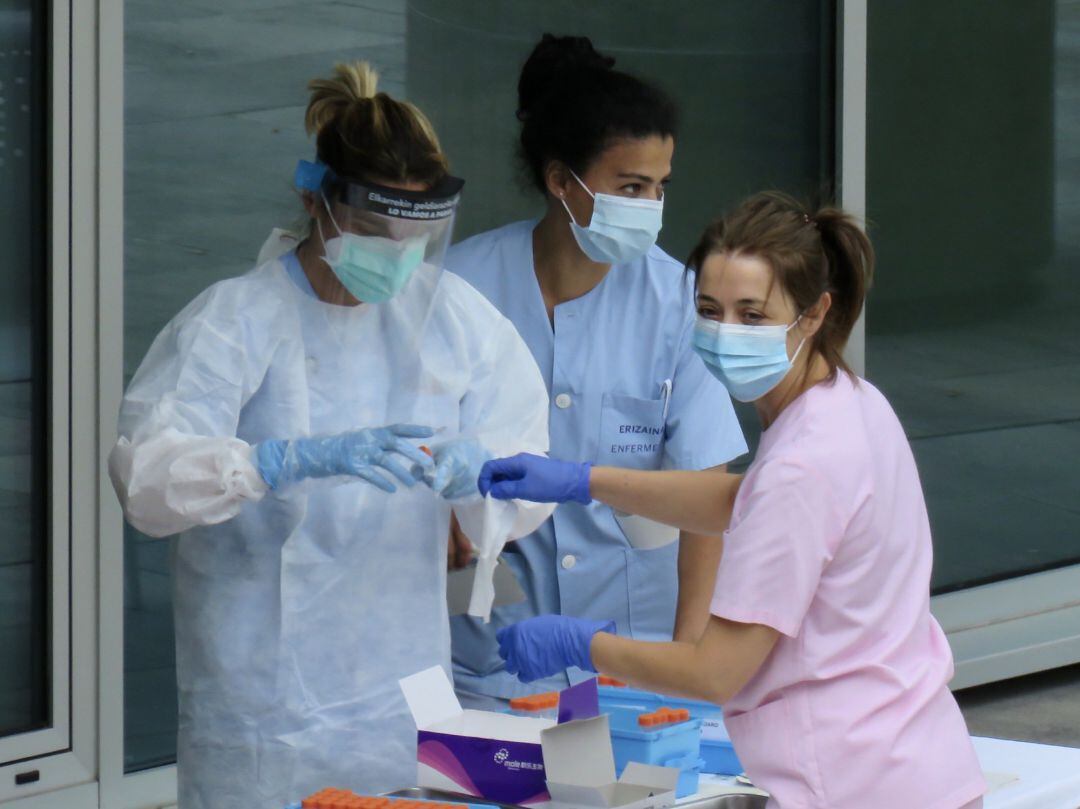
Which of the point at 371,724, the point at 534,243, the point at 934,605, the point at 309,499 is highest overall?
the point at 534,243

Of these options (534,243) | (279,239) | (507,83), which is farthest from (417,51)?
(279,239)

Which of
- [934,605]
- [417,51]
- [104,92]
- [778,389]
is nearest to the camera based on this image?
[778,389]

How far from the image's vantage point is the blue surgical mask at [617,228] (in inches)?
93.7

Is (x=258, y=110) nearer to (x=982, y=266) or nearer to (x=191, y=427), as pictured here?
(x=191, y=427)

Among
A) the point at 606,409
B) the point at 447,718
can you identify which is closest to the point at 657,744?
the point at 447,718

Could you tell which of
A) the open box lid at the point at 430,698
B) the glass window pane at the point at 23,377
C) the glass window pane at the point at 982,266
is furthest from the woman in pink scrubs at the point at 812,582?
the glass window pane at the point at 982,266

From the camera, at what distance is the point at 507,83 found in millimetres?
3398

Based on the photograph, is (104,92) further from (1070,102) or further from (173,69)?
(1070,102)

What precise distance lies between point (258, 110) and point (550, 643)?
1656 mm

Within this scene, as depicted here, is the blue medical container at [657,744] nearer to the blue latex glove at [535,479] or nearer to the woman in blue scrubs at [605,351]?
the blue latex glove at [535,479]

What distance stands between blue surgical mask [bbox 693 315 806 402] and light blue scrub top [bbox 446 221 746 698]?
608mm

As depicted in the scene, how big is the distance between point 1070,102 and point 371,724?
128 inches

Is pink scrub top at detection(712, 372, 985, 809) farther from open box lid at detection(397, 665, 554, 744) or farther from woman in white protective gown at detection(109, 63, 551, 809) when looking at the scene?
woman in white protective gown at detection(109, 63, 551, 809)

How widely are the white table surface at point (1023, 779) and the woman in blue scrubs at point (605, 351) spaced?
0.42 metres
